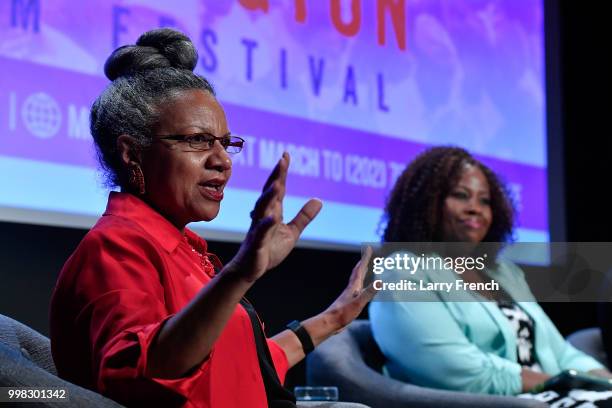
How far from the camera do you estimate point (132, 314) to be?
1480mm

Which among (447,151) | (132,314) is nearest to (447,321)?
(447,151)

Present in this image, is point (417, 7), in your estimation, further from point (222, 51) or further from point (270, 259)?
point (270, 259)

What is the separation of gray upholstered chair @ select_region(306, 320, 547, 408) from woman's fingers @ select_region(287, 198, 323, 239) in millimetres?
1278

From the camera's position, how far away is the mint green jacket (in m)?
2.95

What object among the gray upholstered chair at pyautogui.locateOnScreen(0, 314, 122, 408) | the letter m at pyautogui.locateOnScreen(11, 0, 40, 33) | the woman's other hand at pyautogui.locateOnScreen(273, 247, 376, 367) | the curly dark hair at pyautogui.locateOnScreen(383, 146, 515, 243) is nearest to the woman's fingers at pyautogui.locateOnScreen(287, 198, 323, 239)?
the gray upholstered chair at pyautogui.locateOnScreen(0, 314, 122, 408)

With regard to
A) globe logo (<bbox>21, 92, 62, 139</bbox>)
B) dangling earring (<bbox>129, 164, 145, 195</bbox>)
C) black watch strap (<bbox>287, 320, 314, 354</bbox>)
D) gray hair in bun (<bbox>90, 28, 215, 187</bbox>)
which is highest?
globe logo (<bbox>21, 92, 62, 139</bbox>)

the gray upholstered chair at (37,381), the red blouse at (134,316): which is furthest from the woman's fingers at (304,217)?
the gray upholstered chair at (37,381)

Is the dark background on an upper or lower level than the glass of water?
upper

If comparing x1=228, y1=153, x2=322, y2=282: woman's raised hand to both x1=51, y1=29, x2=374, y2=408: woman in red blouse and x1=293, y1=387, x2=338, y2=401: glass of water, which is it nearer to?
x1=51, y1=29, x2=374, y2=408: woman in red blouse

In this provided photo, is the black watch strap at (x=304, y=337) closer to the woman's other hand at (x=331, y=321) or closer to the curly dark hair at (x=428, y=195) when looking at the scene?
the woman's other hand at (x=331, y=321)

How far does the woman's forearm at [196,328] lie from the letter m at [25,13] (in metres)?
1.57

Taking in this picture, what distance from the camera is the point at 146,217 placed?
1.75 m

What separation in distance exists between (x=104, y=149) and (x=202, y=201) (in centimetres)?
24

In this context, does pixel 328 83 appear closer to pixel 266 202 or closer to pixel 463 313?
pixel 463 313
